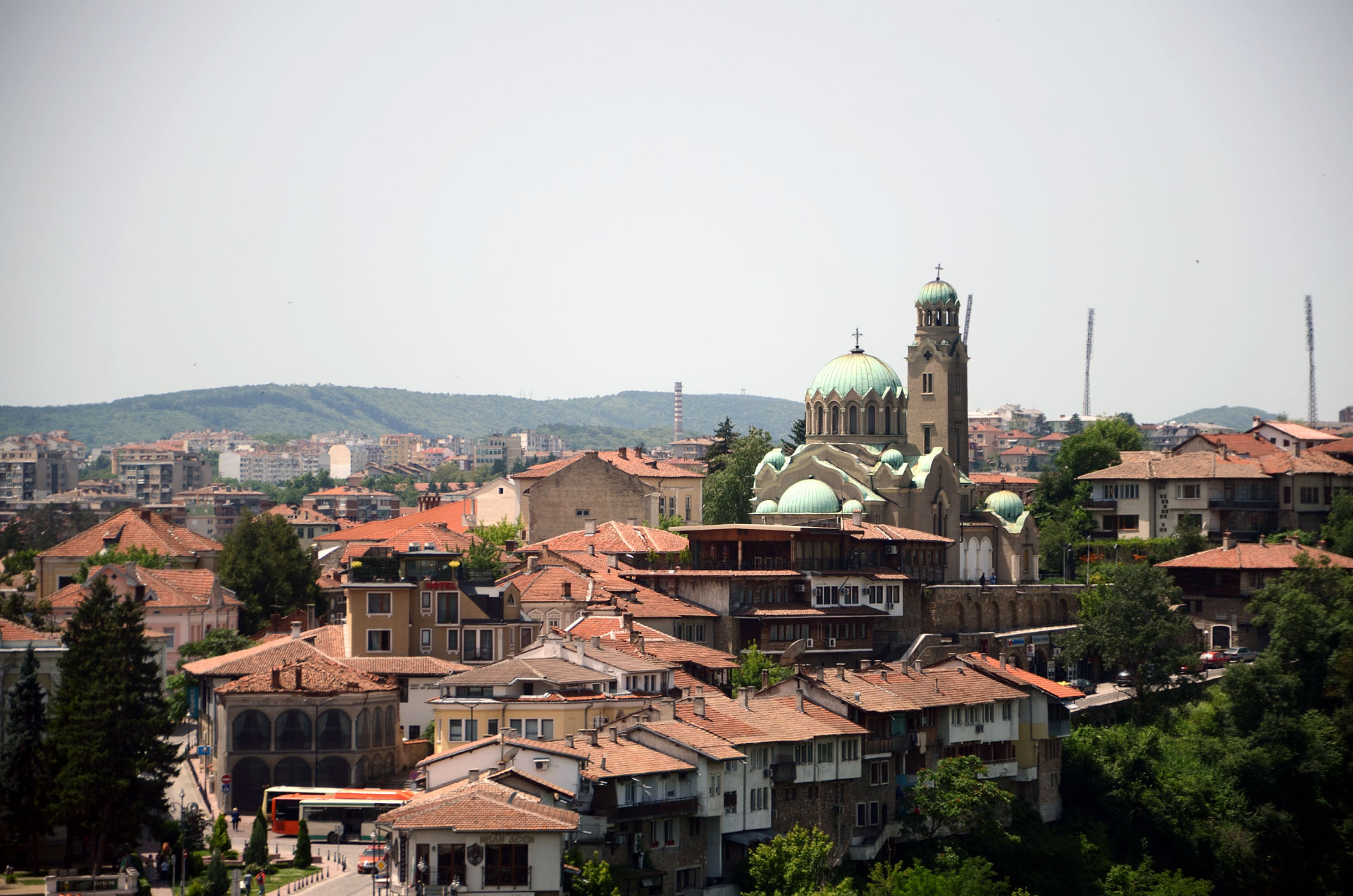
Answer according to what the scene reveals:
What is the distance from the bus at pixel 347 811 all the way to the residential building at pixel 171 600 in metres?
20.3

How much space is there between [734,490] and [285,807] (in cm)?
4687

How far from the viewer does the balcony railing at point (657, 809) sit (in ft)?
165

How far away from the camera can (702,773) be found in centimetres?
5269

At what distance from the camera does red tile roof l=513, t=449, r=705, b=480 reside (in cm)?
10236

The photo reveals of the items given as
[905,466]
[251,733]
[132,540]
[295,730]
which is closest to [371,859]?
[295,730]

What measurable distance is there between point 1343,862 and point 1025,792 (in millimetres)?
13249

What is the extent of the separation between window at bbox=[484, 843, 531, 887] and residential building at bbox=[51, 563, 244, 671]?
3137cm

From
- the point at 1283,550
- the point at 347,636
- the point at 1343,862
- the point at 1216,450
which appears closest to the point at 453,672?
the point at 347,636

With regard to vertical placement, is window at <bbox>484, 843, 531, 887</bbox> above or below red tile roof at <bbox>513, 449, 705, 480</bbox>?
below

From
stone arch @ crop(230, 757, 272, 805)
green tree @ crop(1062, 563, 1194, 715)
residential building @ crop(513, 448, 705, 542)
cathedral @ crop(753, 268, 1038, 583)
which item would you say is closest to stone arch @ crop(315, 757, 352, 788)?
stone arch @ crop(230, 757, 272, 805)

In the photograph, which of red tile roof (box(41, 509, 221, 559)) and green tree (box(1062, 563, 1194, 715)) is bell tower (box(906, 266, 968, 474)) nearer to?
green tree (box(1062, 563, 1194, 715))

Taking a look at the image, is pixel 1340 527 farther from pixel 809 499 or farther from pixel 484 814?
pixel 484 814

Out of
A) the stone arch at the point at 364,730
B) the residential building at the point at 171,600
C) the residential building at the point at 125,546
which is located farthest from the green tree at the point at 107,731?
the residential building at the point at 125,546

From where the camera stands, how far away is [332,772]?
59.7 m
